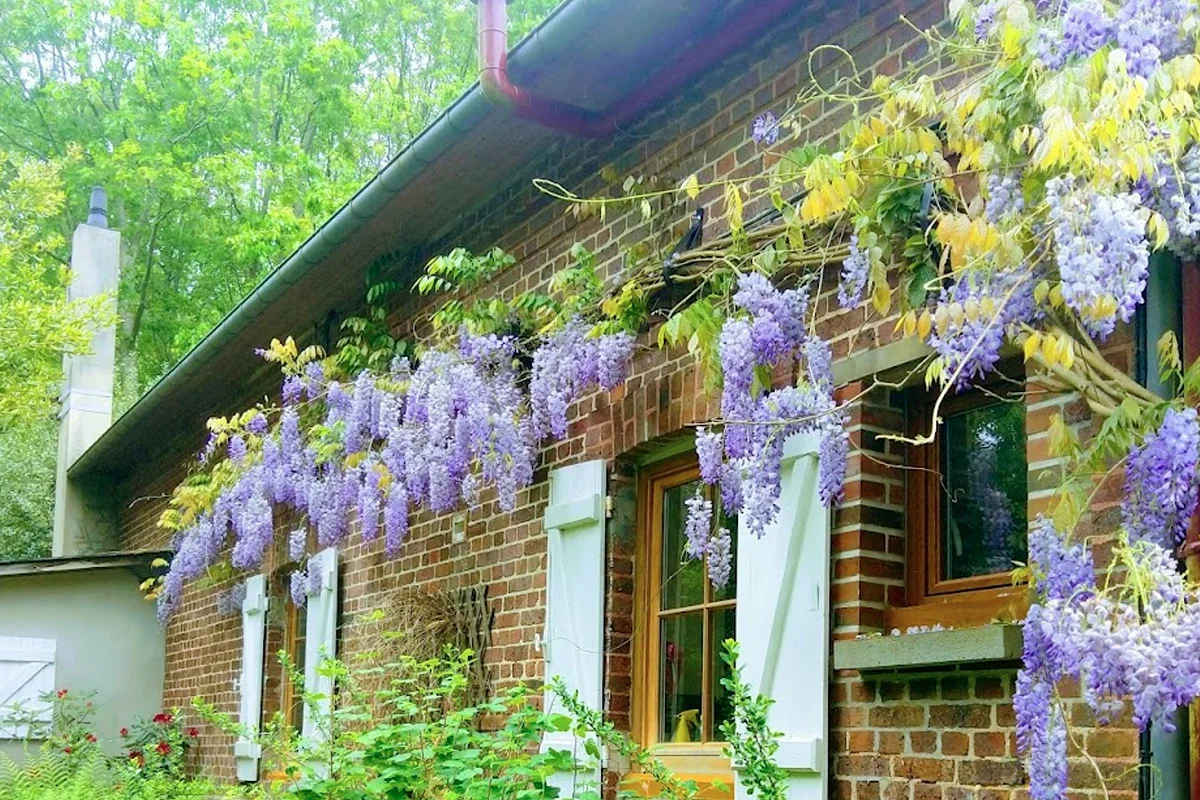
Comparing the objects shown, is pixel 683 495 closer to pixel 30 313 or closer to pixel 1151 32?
pixel 1151 32

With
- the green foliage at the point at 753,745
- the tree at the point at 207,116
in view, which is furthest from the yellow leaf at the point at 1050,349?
the tree at the point at 207,116

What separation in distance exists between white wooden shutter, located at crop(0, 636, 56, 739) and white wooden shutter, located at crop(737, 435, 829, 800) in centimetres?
765

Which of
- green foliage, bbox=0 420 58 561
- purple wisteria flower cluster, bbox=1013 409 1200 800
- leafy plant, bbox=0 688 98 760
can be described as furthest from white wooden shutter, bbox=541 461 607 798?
green foliage, bbox=0 420 58 561

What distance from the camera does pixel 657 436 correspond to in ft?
15.0

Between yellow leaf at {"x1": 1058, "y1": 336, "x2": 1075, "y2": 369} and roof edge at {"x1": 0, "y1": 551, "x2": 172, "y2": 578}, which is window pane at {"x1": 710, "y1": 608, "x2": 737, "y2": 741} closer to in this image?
yellow leaf at {"x1": 1058, "y1": 336, "x2": 1075, "y2": 369}

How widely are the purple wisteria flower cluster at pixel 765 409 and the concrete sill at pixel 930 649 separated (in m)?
0.37

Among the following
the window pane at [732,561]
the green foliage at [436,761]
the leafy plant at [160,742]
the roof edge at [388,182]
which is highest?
the roof edge at [388,182]

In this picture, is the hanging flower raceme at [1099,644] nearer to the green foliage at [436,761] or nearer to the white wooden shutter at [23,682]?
the green foliage at [436,761]

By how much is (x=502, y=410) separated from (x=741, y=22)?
168 cm

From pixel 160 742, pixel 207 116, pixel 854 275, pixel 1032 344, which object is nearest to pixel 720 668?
pixel 854 275

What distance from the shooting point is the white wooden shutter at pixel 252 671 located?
8219mm

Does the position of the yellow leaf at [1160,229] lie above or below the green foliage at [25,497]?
below

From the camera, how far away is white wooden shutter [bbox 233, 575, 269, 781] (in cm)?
822

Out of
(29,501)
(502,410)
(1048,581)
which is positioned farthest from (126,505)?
(1048,581)
